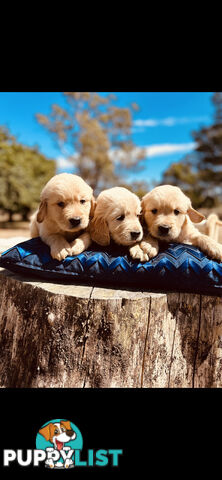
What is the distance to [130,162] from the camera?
1145 inches

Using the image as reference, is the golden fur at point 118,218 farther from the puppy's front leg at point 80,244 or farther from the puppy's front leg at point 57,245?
the puppy's front leg at point 57,245

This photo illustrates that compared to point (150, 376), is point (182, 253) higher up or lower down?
higher up

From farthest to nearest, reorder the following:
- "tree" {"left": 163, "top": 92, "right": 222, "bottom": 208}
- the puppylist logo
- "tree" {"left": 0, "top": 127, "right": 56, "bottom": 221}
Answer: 1. "tree" {"left": 163, "top": 92, "right": 222, "bottom": 208}
2. "tree" {"left": 0, "top": 127, "right": 56, "bottom": 221}
3. the puppylist logo

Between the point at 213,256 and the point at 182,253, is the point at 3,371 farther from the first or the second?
the point at 213,256

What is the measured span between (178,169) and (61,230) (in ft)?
92.1

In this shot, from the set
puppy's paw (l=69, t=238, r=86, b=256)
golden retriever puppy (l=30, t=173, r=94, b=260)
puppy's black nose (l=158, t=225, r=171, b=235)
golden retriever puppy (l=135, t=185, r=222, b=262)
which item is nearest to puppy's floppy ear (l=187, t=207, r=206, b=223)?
golden retriever puppy (l=135, t=185, r=222, b=262)

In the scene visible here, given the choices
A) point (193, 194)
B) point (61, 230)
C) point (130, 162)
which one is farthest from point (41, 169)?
point (61, 230)

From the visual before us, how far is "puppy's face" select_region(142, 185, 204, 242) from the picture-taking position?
304 centimetres

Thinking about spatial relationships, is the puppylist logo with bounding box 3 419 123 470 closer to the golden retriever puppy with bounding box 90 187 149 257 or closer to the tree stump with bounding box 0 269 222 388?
the tree stump with bounding box 0 269 222 388

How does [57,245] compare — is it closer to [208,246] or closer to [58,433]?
[208,246]

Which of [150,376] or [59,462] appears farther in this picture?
[150,376]

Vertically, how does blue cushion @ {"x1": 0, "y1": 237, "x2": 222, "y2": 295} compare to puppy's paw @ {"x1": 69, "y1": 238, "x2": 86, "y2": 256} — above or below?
below

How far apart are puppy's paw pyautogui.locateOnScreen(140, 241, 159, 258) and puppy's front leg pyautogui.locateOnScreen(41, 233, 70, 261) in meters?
0.75

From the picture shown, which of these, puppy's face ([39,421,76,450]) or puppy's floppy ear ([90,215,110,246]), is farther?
puppy's floppy ear ([90,215,110,246])
